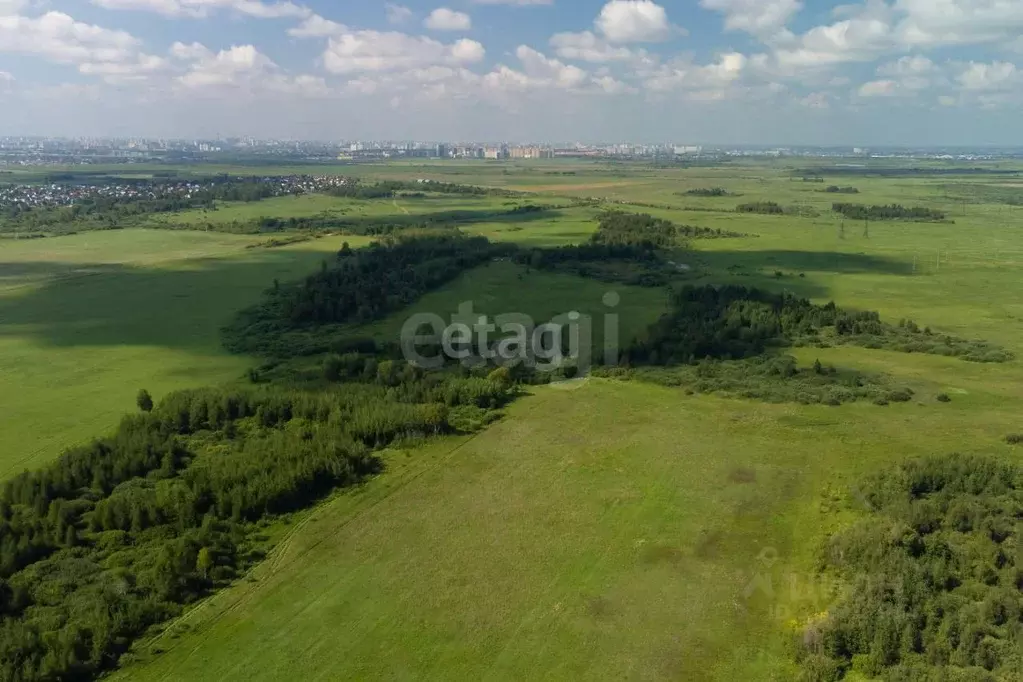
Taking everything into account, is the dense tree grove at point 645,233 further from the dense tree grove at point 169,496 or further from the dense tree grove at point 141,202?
the dense tree grove at point 141,202

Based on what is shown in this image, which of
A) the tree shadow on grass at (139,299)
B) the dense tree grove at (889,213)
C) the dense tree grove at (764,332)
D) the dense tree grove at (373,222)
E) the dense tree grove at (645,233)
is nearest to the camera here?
the dense tree grove at (764,332)

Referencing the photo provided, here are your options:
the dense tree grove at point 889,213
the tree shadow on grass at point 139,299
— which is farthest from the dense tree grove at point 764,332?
the dense tree grove at point 889,213

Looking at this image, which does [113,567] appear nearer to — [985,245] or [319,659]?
[319,659]

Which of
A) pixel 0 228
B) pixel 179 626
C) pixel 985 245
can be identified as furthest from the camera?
pixel 0 228

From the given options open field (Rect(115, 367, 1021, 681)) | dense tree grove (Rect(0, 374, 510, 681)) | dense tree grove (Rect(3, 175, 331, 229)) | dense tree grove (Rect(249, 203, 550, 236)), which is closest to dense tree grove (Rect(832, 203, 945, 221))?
dense tree grove (Rect(249, 203, 550, 236))

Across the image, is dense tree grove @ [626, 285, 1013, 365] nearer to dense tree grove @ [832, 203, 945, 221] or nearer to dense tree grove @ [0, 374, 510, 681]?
dense tree grove @ [0, 374, 510, 681]

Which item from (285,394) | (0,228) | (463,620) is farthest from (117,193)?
(463,620)
